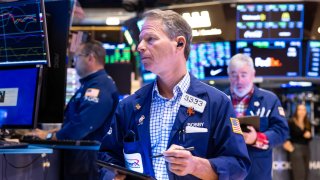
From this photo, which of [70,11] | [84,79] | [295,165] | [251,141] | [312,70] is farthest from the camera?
[295,165]

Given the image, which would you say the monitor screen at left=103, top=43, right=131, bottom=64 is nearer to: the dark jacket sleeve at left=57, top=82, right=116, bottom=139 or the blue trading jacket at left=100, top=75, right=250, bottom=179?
the dark jacket sleeve at left=57, top=82, right=116, bottom=139

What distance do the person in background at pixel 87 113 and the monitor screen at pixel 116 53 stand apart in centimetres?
268

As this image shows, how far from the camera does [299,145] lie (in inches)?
348

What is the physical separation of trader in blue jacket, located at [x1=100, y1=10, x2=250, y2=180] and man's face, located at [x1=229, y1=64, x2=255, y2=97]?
1.89 m

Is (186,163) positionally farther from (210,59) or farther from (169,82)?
(210,59)

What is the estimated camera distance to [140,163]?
2.35 metres

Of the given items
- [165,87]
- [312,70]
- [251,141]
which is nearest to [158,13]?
[165,87]

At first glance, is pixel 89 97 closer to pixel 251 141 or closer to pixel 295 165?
pixel 251 141

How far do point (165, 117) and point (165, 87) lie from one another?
15 centimetres

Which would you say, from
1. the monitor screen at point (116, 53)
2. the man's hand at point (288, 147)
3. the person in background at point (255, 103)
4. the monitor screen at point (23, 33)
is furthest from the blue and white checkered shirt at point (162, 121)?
the man's hand at point (288, 147)

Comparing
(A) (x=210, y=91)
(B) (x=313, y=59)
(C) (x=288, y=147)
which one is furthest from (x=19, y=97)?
(C) (x=288, y=147)

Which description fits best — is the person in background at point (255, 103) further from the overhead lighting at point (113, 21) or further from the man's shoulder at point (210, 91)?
the overhead lighting at point (113, 21)

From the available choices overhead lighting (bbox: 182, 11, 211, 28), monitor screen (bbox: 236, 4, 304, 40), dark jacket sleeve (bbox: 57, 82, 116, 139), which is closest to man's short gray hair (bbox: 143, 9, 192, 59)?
dark jacket sleeve (bbox: 57, 82, 116, 139)

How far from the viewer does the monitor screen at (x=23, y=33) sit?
378 cm
